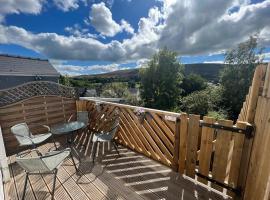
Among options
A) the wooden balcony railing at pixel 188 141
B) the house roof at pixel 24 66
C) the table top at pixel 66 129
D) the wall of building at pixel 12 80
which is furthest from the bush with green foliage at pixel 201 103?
the wall of building at pixel 12 80

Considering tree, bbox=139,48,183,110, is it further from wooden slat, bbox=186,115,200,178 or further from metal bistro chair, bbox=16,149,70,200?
metal bistro chair, bbox=16,149,70,200

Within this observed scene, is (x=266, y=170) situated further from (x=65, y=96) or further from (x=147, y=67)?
(x=147, y=67)

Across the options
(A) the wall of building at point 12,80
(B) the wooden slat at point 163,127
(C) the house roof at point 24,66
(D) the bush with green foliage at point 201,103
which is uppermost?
(C) the house roof at point 24,66

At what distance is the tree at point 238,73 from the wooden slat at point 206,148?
10663 mm

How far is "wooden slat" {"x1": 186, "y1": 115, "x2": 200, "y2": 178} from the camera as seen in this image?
226 centimetres

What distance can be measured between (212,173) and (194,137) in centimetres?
53

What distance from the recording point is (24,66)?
11.9 meters

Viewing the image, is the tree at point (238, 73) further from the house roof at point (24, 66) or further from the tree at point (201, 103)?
the house roof at point (24, 66)

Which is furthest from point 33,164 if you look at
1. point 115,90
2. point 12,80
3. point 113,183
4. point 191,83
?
point 191,83

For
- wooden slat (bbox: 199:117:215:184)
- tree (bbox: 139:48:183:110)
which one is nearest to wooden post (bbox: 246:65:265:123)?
wooden slat (bbox: 199:117:215:184)

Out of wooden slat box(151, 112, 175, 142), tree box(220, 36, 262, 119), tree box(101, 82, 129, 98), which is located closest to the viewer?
wooden slat box(151, 112, 175, 142)

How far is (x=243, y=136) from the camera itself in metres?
1.81

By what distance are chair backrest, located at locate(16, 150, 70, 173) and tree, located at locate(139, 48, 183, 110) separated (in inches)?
622

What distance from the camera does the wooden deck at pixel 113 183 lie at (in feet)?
6.87
